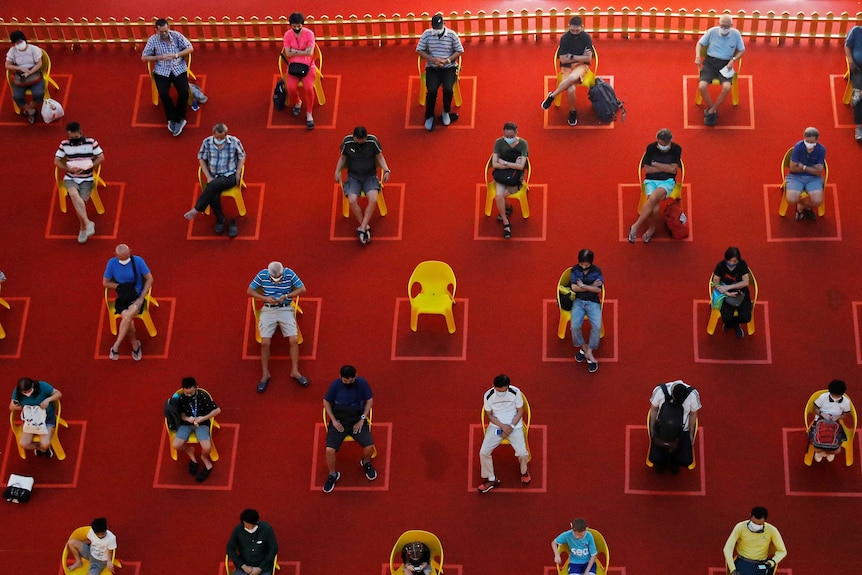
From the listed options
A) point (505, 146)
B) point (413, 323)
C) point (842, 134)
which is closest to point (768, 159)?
point (842, 134)

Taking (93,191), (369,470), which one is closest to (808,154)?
(369,470)

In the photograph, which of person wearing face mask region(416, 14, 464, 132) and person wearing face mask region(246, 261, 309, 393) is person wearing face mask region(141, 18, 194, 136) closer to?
person wearing face mask region(416, 14, 464, 132)

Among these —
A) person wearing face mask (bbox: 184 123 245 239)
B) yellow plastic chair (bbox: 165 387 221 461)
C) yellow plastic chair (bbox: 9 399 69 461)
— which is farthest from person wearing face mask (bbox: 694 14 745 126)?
yellow plastic chair (bbox: 9 399 69 461)

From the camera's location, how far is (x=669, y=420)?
15875 mm

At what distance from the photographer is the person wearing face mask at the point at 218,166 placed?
18094 mm

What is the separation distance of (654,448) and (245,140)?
21.2 ft

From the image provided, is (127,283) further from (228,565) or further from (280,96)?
(280,96)

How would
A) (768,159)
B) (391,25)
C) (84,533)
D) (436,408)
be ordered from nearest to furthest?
(84,533)
(436,408)
(768,159)
(391,25)

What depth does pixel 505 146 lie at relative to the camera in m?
17.8

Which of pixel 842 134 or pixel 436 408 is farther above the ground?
pixel 842 134

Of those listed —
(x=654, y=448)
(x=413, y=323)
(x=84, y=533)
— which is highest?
(x=413, y=323)

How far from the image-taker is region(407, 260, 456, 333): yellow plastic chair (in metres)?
17.4

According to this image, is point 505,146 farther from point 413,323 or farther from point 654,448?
point 654,448

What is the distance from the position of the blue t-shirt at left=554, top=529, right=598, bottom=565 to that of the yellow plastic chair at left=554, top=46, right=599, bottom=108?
5989 millimetres
